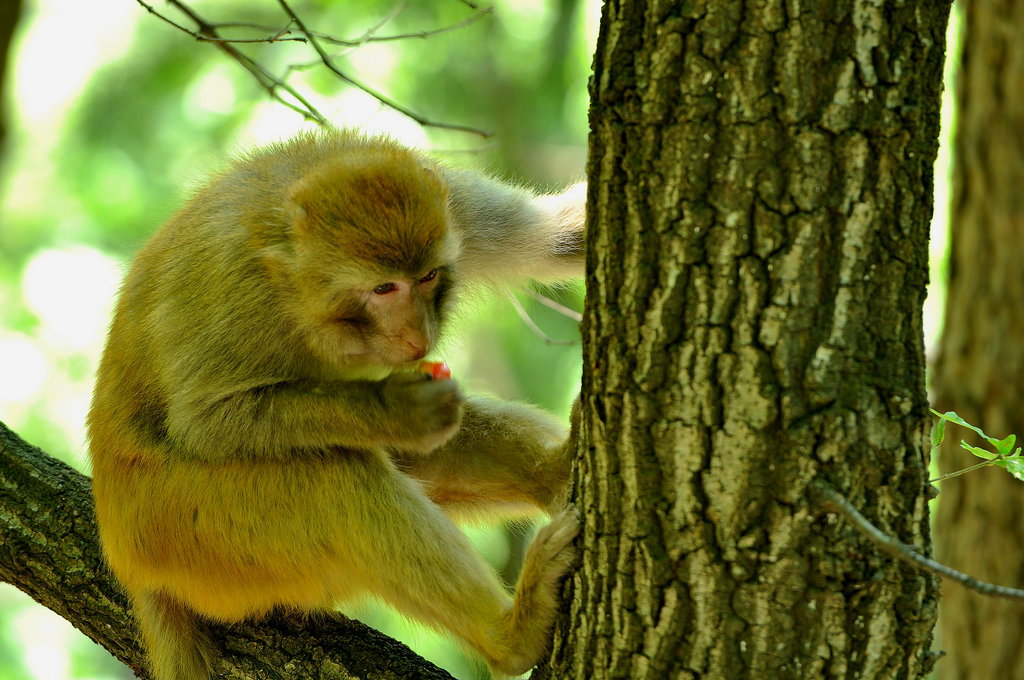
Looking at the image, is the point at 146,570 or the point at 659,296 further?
the point at 146,570

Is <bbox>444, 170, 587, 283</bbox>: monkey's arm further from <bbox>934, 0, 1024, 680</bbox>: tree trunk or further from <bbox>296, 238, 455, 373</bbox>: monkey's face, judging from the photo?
<bbox>934, 0, 1024, 680</bbox>: tree trunk

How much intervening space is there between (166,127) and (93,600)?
28.1ft

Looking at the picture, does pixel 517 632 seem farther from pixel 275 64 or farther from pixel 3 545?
pixel 275 64

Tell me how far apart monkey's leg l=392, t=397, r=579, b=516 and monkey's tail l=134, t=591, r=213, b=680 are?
97 centimetres

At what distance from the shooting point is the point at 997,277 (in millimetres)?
5430

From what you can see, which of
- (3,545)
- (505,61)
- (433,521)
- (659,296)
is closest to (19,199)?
(505,61)

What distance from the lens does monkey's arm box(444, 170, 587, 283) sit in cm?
398

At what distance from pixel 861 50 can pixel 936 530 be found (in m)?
4.42

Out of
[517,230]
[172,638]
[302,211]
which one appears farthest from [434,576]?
[517,230]

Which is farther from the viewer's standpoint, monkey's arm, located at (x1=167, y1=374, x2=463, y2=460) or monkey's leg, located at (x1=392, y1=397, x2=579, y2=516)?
monkey's leg, located at (x1=392, y1=397, x2=579, y2=516)

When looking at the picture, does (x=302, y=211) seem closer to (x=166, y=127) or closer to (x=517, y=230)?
(x=517, y=230)

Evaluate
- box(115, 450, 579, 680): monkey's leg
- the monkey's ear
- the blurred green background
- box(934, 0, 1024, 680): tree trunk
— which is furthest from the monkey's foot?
the blurred green background

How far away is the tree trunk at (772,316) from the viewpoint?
6.98 feet

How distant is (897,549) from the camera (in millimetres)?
2027
